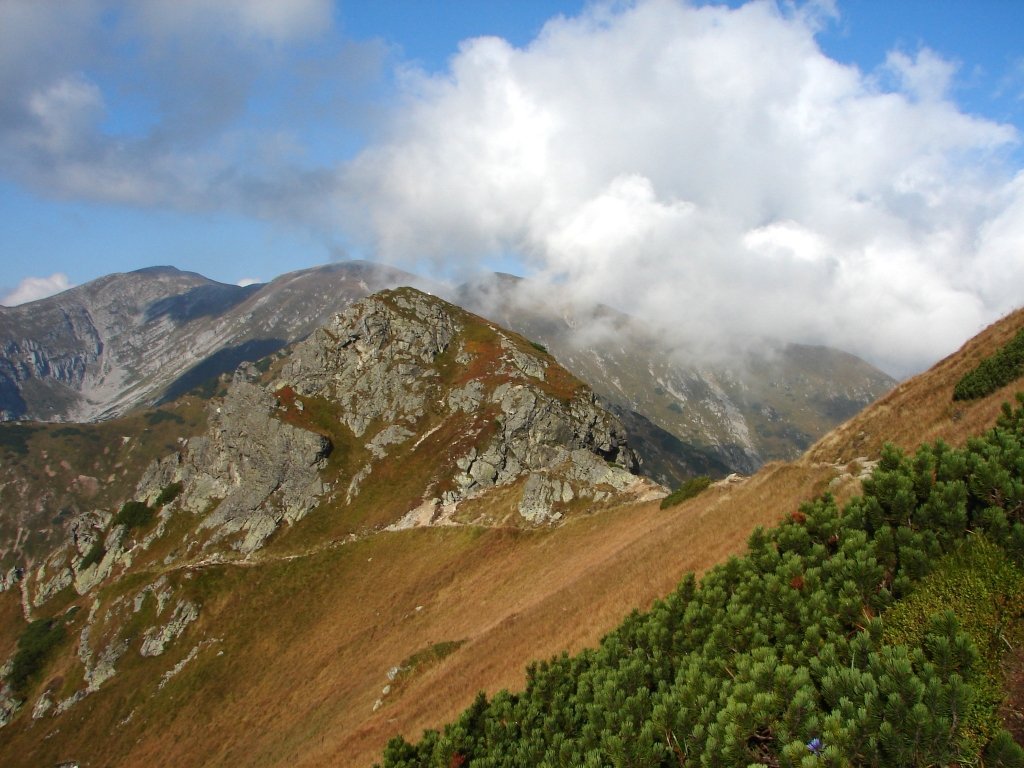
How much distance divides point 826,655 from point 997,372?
23.3 meters

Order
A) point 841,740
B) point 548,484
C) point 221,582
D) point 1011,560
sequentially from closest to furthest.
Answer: point 841,740 < point 1011,560 < point 548,484 < point 221,582

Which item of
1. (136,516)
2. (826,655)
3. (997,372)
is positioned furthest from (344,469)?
(826,655)

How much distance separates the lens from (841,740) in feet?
21.3

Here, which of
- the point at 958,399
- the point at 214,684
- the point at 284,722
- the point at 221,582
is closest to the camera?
the point at 958,399

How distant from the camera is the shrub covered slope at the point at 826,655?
6500mm

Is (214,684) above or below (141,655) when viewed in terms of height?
below

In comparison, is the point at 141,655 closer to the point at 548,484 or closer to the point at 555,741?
the point at 548,484

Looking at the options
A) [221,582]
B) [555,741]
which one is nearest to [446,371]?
[221,582]

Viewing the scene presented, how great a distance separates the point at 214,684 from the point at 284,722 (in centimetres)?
2411

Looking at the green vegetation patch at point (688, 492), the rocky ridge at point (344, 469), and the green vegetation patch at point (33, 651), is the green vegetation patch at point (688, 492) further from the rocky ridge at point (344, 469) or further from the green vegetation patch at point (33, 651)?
the green vegetation patch at point (33, 651)

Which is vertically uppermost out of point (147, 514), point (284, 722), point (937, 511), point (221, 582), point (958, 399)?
point (147, 514)

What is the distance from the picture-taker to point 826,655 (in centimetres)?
796

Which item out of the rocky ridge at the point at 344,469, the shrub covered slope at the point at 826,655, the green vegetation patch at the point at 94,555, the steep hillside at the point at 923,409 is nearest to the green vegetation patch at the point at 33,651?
the rocky ridge at the point at 344,469

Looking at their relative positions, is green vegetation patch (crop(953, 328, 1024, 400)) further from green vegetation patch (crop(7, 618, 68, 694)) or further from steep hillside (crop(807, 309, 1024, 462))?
green vegetation patch (crop(7, 618, 68, 694))
